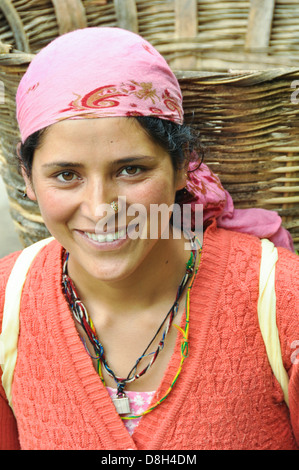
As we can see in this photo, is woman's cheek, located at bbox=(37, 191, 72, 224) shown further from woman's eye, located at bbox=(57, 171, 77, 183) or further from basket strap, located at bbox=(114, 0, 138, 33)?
basket strap, located at bbox=(114, 0, 138, 33)

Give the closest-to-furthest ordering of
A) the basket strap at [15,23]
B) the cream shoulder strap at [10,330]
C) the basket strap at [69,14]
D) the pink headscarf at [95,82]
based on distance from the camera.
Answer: the pink headscarf at [95,82] → the cream shoulder strap at [10,330] → the basket strap at [15,23] → the basket strap at [69,14]

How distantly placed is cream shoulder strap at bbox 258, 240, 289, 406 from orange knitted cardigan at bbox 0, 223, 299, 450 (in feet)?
0.04

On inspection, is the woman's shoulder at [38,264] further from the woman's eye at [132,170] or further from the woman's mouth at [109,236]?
the woman's eye at [132,170]

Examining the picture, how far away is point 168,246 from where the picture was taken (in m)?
1.17

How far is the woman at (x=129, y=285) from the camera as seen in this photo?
937 millimetres

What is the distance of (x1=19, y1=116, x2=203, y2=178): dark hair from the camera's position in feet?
3.16

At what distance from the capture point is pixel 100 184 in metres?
0.94

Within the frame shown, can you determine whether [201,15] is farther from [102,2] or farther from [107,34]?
[107,34]

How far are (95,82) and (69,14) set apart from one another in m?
1.53

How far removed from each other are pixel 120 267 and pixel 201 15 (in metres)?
1.86

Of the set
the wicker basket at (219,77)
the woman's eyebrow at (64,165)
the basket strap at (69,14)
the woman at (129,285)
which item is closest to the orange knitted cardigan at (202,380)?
the woman at (129,285)

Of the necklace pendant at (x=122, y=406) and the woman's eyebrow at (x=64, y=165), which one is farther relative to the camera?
the necklace pendant at (x=122, y=406)

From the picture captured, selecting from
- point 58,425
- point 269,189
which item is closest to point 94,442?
point 58,425

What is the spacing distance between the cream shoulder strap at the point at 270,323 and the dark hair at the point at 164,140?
30 cm
